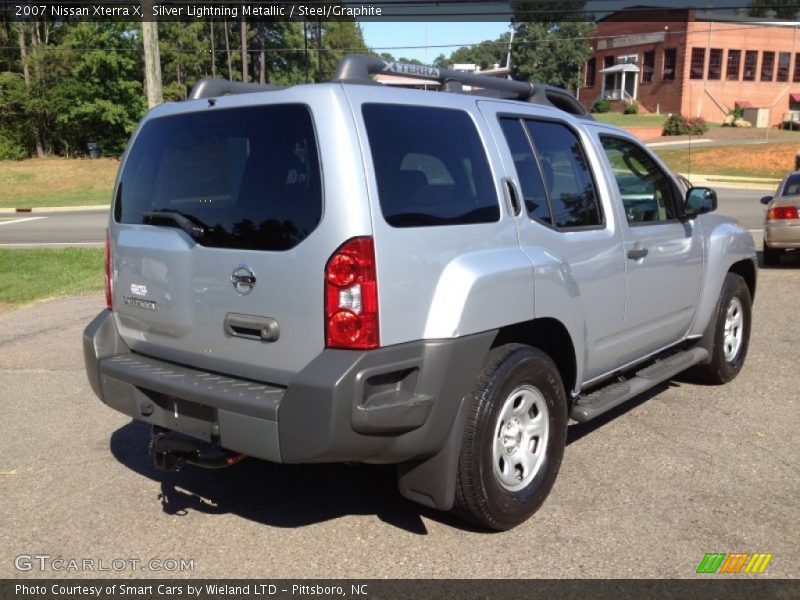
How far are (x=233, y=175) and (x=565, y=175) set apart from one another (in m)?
1.85

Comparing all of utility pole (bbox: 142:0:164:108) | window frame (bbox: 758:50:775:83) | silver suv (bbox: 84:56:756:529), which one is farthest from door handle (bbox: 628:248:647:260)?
window frame (bbox: 758:50:775:83)

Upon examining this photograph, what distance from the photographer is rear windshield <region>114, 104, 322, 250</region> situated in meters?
3.14

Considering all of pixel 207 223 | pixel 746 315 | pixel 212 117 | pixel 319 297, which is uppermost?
pixel 212 117

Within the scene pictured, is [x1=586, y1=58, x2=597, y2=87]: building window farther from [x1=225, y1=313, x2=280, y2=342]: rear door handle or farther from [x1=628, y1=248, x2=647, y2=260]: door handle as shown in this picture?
[x1=225, y1=313, x2=280, y2=342]: rear door handle

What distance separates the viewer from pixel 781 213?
10.9m

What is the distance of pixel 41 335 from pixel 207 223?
5208mm

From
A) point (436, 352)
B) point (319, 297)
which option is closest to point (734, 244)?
point (436, 352)

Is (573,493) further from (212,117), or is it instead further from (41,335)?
(41,335)

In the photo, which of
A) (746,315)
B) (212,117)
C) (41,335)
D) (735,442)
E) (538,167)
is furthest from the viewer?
(41,335)

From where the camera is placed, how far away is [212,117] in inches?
141

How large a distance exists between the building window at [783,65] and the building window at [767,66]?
635 millimetres

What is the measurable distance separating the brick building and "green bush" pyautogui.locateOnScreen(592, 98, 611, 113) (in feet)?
5.20

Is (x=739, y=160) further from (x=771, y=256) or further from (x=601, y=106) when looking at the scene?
(x=771, y=256)

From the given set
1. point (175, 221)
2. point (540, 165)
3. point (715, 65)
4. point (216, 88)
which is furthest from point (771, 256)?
point (715, 65)
